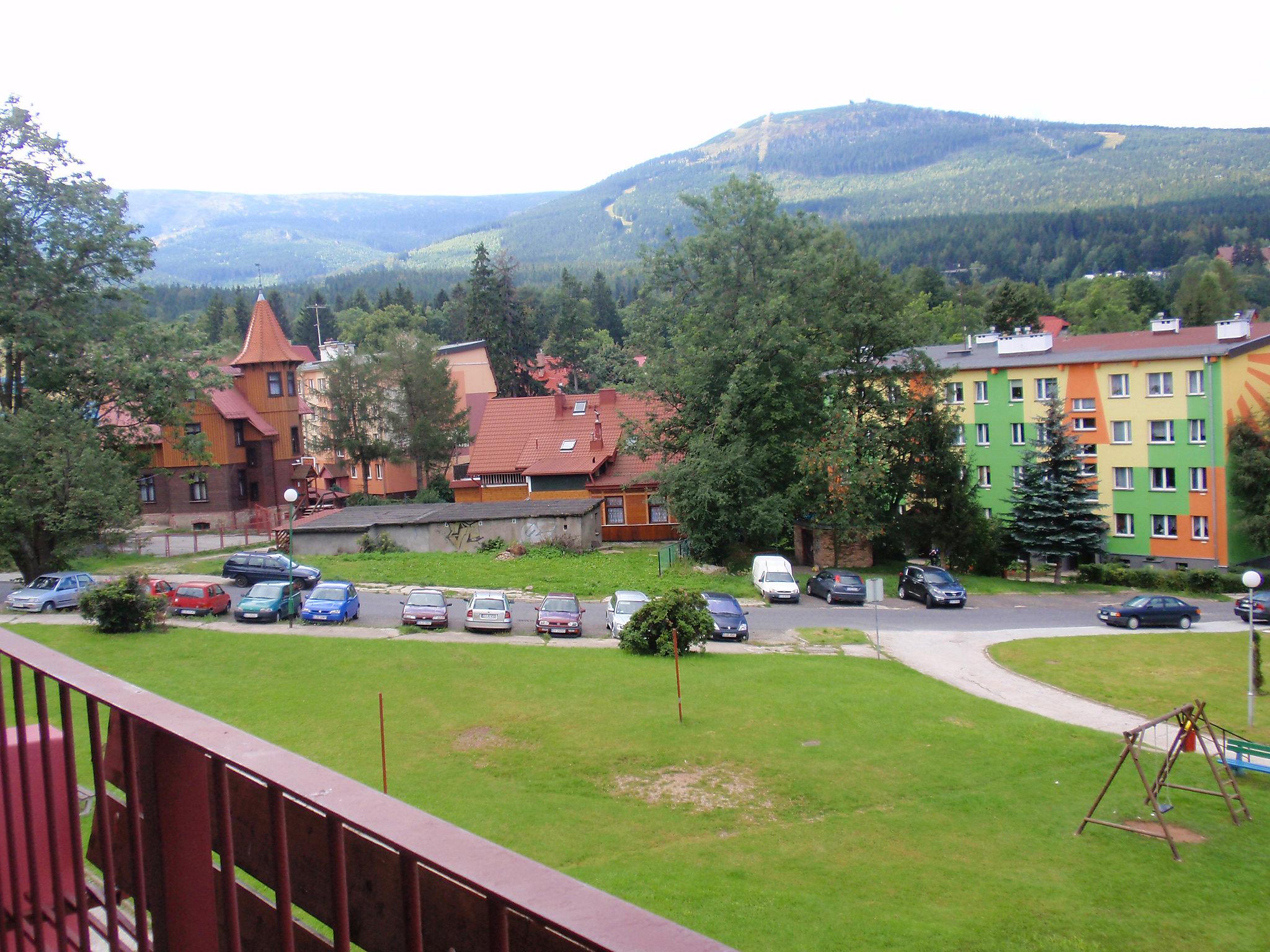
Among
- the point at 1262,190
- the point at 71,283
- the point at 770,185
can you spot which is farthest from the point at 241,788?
the point at 1262,190

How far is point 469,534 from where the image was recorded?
44.3 metres

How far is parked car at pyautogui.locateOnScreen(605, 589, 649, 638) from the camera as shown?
95.1 ft

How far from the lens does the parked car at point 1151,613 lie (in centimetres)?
3400

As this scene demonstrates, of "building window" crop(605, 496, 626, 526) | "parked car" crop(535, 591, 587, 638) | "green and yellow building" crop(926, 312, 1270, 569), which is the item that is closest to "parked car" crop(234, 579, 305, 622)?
"parked car" crop(535, 591, 587, 638)

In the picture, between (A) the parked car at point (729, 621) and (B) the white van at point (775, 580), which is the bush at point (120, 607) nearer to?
(A) the parked car at point (729, 621)

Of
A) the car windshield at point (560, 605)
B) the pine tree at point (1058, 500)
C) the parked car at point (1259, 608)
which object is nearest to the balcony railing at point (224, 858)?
the car windshield at point (560, 605)

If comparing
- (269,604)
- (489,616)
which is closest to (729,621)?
(489,616)

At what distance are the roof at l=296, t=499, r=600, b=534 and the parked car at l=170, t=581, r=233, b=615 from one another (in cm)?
1257

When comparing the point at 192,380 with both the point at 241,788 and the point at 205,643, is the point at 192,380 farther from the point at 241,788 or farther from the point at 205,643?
the point at 241,788

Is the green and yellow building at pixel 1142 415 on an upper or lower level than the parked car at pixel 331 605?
upper

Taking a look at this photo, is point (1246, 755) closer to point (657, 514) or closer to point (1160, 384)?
point (657, 514)

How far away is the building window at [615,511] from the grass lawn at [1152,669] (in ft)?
75.0

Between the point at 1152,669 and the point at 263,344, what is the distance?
49.6m

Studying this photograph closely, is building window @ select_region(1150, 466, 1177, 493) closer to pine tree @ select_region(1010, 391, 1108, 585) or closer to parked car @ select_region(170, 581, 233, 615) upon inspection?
pine tree @ select_region(1010, 391, 1108, 585)
